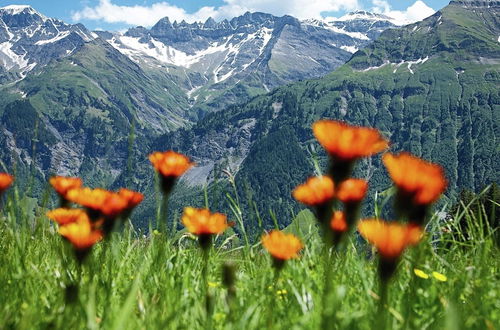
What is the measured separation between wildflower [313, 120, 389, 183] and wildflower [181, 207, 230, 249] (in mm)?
954

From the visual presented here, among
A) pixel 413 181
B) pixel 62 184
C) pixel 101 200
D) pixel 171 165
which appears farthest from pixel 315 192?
pixel 62 184

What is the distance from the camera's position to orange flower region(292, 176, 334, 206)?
2.06m

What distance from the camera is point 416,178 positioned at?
150cm

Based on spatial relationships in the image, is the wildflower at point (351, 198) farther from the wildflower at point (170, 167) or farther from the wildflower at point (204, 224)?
the wildflower at point (170, 167)

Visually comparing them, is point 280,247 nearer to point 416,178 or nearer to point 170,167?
point 170,167

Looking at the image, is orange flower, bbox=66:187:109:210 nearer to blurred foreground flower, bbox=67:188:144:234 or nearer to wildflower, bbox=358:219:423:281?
blurred foreground flower, bbox=67:188:144:234

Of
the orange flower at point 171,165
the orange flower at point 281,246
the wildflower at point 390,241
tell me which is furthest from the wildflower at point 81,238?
the wildflower at point 390,241

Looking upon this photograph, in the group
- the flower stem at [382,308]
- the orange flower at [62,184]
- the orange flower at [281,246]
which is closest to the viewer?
the flower stem at [382,308]

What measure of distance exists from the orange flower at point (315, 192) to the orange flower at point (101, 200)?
87 cm

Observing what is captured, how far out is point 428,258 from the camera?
359 centimetres

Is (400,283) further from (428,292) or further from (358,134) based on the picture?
(358,134)

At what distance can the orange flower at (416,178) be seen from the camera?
148 centimetres

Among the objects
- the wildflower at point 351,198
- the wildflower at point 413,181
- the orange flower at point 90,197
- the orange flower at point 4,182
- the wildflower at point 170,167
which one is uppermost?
the wildflower at point 413,181

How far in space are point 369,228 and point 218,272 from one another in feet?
7.88
